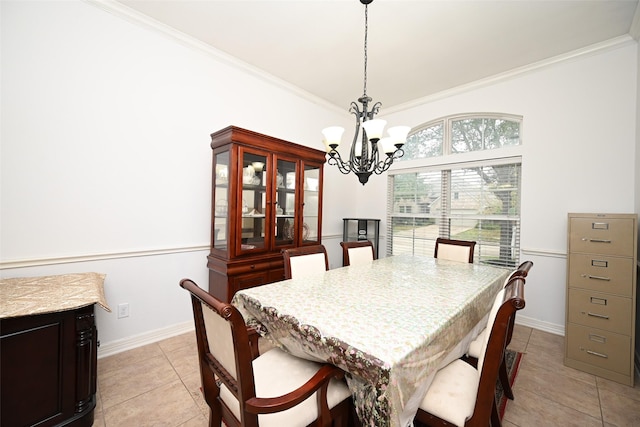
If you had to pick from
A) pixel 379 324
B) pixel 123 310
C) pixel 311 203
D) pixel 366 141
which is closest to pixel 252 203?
pixel 311 203

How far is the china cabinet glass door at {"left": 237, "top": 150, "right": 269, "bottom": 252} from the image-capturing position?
252cm

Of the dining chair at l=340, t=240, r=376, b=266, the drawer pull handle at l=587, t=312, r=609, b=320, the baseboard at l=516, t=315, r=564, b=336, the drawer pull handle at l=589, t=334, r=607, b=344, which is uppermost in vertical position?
the dining chair at l=340, t=240, r=376, b=266

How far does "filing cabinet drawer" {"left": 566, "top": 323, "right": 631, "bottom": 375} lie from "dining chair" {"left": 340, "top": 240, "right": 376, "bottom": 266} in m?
1.79

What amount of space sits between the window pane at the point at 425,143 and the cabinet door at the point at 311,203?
1655mm

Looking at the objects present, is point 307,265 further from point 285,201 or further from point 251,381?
point 251,381

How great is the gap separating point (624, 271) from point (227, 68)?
407 centimetres

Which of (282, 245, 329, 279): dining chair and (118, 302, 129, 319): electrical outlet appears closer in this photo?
(282, 245, 329, 279): dining chair

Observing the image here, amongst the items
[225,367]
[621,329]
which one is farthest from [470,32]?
[225,367]

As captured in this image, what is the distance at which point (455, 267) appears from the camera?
7.47ft

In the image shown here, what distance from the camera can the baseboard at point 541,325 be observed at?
2.73 meters

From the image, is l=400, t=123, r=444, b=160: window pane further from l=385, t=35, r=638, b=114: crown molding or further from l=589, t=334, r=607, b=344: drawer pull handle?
l=589, t=334, r=607, b=344: drawer pull handle

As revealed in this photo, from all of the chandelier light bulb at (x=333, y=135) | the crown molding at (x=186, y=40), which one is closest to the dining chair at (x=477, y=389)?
the chandelier light bulb at (x=333, y=135)

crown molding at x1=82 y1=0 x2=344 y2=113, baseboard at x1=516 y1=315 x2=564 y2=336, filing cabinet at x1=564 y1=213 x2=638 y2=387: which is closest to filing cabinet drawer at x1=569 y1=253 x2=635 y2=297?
filing cabinet at x1=564 y1=213 x2=638 y2=387

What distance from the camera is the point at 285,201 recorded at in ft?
9.54
